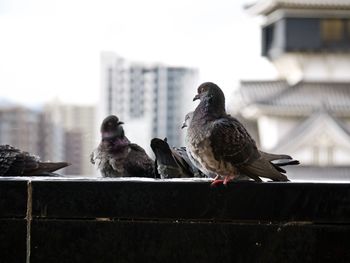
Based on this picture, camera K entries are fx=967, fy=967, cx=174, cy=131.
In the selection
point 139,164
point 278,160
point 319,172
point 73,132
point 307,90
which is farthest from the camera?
point 73,132

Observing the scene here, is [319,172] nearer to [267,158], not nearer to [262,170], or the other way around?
[267,158]

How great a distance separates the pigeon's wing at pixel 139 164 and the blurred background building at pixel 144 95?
27.0 m

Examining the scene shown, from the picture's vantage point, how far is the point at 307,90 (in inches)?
923

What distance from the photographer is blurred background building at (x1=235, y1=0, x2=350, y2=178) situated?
22391 mm

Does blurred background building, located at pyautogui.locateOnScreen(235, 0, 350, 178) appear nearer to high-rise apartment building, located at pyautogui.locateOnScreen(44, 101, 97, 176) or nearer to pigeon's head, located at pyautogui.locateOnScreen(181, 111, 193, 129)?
high-rise apartment building, located at pyautogui.locateOnScreen(44, 101, 97, 176)

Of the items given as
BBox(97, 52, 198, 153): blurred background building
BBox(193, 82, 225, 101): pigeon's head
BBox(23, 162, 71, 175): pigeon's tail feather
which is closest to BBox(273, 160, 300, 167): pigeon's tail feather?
BBox(193, 82, 225, 101): pigeon's head

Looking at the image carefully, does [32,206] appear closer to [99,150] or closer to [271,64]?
[99,150]

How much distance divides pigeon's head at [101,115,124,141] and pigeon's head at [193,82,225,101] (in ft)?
2.88

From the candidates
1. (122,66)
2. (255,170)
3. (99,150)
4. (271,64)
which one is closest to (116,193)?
(255,170)

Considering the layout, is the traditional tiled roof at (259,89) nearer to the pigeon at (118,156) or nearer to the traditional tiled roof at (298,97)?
the traditional tiled roof at (298,97)

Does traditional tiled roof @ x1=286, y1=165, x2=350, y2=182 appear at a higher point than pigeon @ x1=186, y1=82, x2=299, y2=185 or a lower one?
lower

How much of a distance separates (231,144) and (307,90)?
20186 millimetres

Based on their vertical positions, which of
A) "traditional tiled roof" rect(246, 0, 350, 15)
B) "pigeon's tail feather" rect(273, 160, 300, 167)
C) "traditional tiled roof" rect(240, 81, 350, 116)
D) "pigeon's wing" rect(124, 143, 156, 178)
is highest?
"traditional tiled roof" rect(246, 0, 350, 15)

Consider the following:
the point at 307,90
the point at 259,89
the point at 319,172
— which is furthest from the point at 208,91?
the point at 259,89
